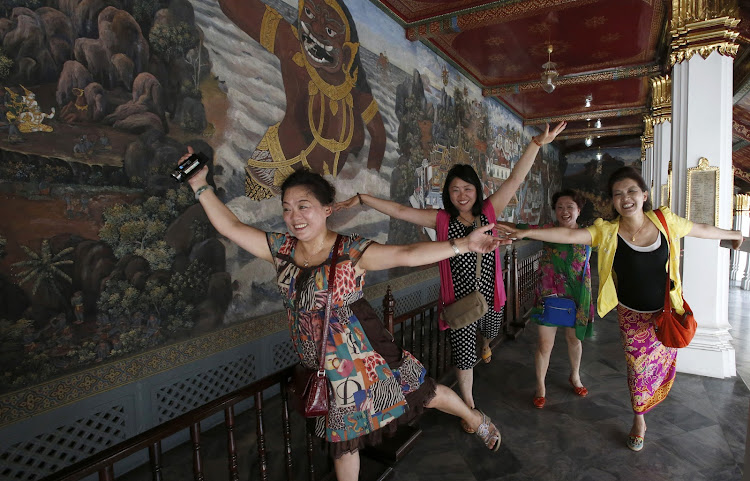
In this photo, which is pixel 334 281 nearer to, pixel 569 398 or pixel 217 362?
pixel 217 362

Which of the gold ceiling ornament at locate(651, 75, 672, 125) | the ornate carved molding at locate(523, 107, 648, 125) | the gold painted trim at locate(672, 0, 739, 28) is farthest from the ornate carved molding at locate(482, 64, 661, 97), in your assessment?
the gold painted trim at locate(672, 0, 739, 28)

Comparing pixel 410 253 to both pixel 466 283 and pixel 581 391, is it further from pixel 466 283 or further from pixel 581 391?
pixel 581 391

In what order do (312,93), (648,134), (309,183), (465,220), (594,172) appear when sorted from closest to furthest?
(309,183)
(465,220)
(312,93)
(648,134)
(594,172)

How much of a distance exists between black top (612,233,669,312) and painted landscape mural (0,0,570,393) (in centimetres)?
326

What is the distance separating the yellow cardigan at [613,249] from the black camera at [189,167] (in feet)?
8.60

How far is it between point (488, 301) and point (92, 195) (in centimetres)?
301

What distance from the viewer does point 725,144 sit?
179 inches

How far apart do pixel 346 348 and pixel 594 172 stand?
22.2m

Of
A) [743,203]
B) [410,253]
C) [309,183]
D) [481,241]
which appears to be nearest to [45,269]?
[309,183]

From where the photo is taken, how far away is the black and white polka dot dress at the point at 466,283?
2.94 meters

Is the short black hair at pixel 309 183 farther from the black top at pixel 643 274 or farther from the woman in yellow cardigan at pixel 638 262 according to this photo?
the black top at pixel 643 274

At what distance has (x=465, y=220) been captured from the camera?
2949 mm

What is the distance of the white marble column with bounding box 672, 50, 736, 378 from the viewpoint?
4.49 metres

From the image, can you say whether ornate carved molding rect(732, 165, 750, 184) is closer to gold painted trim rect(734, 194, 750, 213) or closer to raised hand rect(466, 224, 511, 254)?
gold painted trim rect(734, 194, 750, 213)
